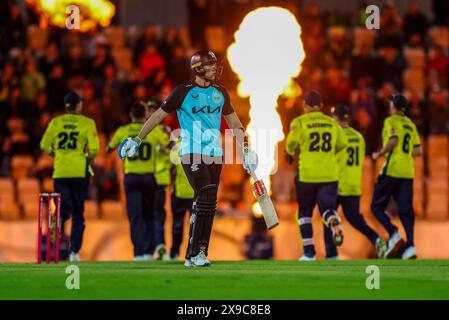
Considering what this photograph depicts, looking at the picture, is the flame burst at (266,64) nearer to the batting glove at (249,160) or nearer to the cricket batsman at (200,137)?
the batting glove at (249,160)

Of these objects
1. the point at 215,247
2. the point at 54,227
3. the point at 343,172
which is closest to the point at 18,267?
the point at 54,227

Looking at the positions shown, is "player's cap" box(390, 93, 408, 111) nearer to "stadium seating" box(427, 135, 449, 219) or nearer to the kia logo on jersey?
the kia logo on jersey

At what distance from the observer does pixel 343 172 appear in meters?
19.2

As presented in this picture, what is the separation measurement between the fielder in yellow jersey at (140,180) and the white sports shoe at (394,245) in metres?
3.36

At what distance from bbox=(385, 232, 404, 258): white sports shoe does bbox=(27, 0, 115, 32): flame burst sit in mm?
12121

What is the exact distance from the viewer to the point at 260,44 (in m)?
26.4

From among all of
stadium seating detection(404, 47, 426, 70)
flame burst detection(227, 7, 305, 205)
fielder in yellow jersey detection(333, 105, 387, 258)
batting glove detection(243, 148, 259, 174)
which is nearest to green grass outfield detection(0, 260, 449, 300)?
batting glove detection(243, 148, 259, 174)

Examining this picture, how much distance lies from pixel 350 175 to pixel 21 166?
308 inches

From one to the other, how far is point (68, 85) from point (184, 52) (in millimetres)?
Answer: 2831

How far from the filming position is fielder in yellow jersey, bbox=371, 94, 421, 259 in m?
18.4

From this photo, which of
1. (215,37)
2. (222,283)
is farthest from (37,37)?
(222,283)

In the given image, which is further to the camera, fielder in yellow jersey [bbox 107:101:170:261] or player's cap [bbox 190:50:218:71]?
fielder in yellow jersey [bbox 107:101:170:261]

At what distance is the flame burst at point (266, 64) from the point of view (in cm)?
2455
